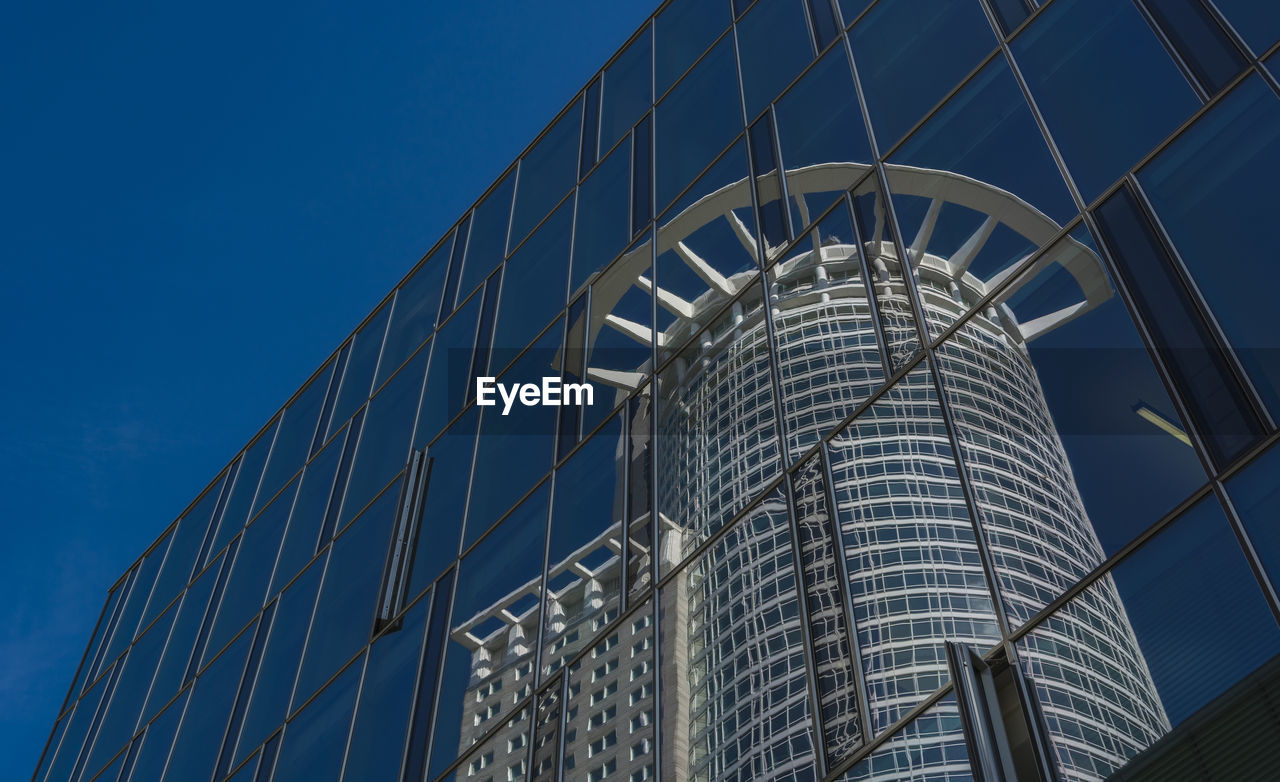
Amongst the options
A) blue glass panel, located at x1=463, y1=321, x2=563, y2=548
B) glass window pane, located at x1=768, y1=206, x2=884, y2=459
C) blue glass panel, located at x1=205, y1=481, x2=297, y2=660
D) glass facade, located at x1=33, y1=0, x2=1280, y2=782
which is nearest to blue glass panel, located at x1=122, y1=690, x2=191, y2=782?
glass facade, located at x1=33, y1=0, x2=1280, y2=782

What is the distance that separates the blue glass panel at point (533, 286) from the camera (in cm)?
1886

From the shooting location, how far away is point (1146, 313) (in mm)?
8758

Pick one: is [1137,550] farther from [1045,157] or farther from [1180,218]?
[1045,157]

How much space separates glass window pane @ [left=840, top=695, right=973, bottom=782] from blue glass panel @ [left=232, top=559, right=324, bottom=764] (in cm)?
1252

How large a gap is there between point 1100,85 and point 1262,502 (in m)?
5.08

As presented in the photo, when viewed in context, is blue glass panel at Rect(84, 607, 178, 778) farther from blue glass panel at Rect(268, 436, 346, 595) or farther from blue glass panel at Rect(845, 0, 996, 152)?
blue glass panel at Rect(845, 0, 996, 152)

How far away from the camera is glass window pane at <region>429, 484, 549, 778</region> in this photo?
1391cm

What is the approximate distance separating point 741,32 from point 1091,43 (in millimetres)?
7668

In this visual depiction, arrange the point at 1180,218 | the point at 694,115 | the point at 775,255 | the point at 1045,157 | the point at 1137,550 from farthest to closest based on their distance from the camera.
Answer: the point at 694,115, the point at 775,255, the point at 1045,157, the point at 1180,218, the point at 1137,550

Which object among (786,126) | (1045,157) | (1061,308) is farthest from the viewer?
(786,126)

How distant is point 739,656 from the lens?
10.4 metres

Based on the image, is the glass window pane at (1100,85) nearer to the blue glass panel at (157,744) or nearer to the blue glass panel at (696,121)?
the blue glass panel at (696,121)

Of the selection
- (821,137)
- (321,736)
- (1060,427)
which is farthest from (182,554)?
(1060,427)

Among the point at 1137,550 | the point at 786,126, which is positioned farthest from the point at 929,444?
the point at 786,126
